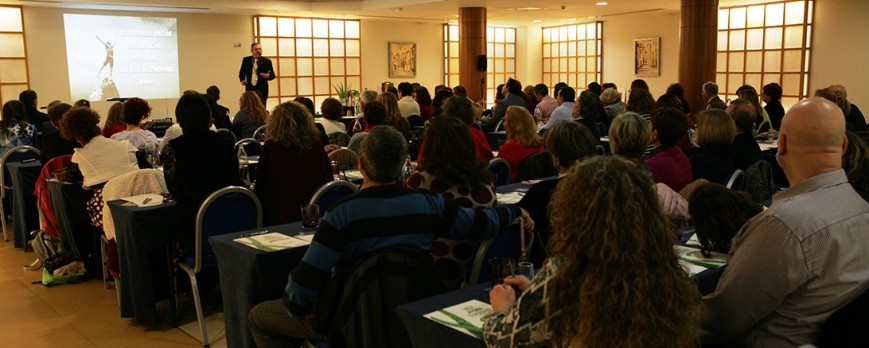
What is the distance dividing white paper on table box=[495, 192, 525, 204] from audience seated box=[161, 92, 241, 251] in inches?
64.0

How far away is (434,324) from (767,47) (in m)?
13.8

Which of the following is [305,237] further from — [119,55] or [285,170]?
[119,55]

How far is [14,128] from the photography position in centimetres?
763

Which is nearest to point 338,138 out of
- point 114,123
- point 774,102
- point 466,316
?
point 114,123

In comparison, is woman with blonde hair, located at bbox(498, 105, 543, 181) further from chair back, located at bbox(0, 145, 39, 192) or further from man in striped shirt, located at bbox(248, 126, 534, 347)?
chair back, located at bbox(0, 145, 39, 192)

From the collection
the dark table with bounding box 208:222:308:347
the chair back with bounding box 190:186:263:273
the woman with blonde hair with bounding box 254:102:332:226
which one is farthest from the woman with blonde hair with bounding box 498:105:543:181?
the dark table with bounding box 208:222:308:347

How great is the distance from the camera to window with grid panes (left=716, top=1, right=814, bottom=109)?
13586 millimetres

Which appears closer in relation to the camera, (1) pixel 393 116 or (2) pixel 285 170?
(2) pixel 285 170

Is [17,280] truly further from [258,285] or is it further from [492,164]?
[492,164]

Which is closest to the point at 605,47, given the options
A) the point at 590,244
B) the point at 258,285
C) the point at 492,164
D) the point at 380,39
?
the point at 380,39

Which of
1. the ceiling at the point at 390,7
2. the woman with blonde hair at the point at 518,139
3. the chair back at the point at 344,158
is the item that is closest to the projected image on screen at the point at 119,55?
the ceiling at the point at 390,7

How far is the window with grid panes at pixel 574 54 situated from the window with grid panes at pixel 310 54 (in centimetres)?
553

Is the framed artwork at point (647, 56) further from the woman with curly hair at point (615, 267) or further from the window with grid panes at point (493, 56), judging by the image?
the woman with curly hair at point (615, 267)

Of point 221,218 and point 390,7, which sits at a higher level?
point 390,7
